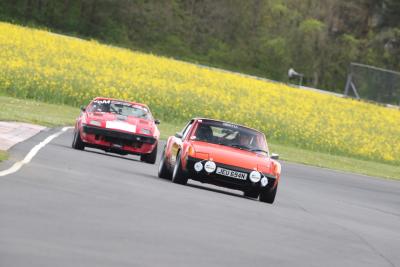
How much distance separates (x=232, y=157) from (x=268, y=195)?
827mm

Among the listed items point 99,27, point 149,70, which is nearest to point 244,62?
point 99,27

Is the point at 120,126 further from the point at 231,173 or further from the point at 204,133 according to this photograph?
→ the point at 231,173

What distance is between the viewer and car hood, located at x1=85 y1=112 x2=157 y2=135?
26.4 m

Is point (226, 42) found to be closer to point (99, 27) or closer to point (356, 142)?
point (99, 27)

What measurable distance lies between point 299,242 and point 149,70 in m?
45.2

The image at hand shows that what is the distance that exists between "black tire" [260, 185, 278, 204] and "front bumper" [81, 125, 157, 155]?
6.29 m

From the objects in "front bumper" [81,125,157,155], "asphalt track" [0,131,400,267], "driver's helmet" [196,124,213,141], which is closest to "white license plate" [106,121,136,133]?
"front bumper" [81,125,157,155]

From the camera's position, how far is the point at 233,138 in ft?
72.2

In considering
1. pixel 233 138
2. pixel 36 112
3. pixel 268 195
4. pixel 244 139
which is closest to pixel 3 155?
pixel 268 195

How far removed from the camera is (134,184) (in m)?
18.9

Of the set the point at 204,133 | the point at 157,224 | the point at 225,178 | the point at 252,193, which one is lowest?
the point at 252,193

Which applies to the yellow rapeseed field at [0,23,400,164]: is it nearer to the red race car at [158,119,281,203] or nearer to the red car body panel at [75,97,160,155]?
the red car body panel at [75,97,160,155]

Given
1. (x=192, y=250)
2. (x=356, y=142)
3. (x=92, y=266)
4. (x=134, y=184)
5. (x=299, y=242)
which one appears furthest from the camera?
(x=356, y=142)

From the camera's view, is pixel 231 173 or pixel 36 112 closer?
pixel 231 173
